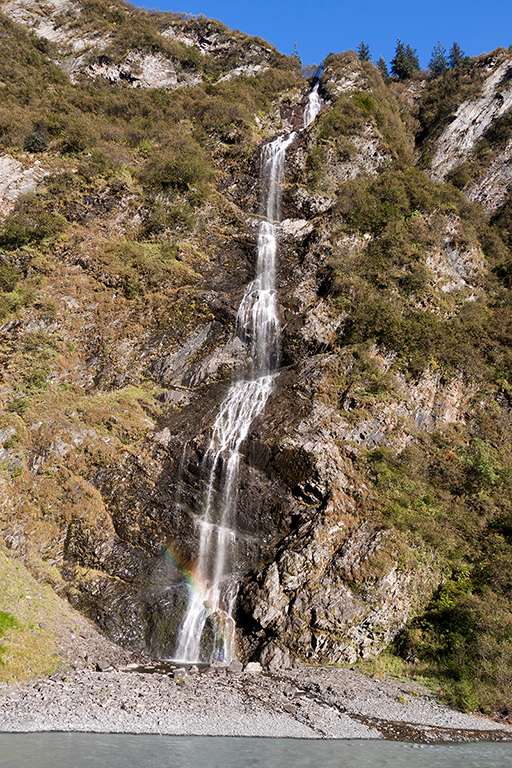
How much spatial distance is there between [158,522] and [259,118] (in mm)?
38274

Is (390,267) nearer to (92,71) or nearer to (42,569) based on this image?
(42,569)

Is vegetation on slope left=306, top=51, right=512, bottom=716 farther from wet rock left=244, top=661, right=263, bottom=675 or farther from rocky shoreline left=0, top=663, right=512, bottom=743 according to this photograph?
wet rock left=244, top=661, right=263, bottom=675

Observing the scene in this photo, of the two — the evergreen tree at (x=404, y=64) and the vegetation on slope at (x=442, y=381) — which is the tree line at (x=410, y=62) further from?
the vegetation on slope at (x=442, y=381)

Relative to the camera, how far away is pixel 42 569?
512 inches

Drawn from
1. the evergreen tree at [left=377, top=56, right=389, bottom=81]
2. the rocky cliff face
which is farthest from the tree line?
the rocky cliff face

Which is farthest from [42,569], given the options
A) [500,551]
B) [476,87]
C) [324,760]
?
[476,87]

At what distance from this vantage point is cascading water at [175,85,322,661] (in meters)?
12.8

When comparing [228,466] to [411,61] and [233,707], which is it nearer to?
[233,707]

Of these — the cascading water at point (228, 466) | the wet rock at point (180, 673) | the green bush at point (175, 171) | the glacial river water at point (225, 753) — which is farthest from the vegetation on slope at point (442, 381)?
the green bush at point (175, 171)

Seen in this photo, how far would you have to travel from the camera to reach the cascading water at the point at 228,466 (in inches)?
505

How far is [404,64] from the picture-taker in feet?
180

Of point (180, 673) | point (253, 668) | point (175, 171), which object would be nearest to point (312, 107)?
point (175, 171)

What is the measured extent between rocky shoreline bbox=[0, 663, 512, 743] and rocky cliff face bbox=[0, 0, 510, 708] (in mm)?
1800

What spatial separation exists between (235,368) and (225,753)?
50.1 feet
